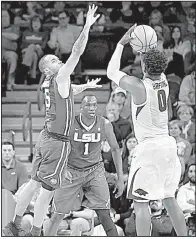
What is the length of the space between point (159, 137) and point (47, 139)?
106 cm

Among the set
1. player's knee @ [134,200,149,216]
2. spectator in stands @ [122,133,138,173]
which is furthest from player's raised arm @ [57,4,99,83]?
spectator in stands @ [122,133,138,173]

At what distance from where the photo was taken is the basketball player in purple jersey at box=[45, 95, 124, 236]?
8750 millimetres

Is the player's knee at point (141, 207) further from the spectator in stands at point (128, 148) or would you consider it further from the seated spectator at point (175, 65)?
the seated spectator at point (175, 65)

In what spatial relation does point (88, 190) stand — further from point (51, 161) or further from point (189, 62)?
point (189, 62)

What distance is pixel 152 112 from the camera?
320 inches

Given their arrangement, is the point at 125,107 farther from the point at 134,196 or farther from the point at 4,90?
the point at 134,196

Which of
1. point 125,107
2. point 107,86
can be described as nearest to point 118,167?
point 125,107

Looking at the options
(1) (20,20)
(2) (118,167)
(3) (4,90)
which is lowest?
(2) (118,167)

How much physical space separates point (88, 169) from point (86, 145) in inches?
9.3

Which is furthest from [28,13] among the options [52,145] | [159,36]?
[52,145]

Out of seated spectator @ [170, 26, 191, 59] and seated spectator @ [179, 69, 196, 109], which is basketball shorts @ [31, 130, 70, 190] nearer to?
seated spectator @ [179, 69, 196, 109]

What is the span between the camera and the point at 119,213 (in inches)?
429

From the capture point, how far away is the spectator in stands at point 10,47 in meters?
13.8

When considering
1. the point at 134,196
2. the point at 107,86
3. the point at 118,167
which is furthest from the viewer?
the point at 107,86
